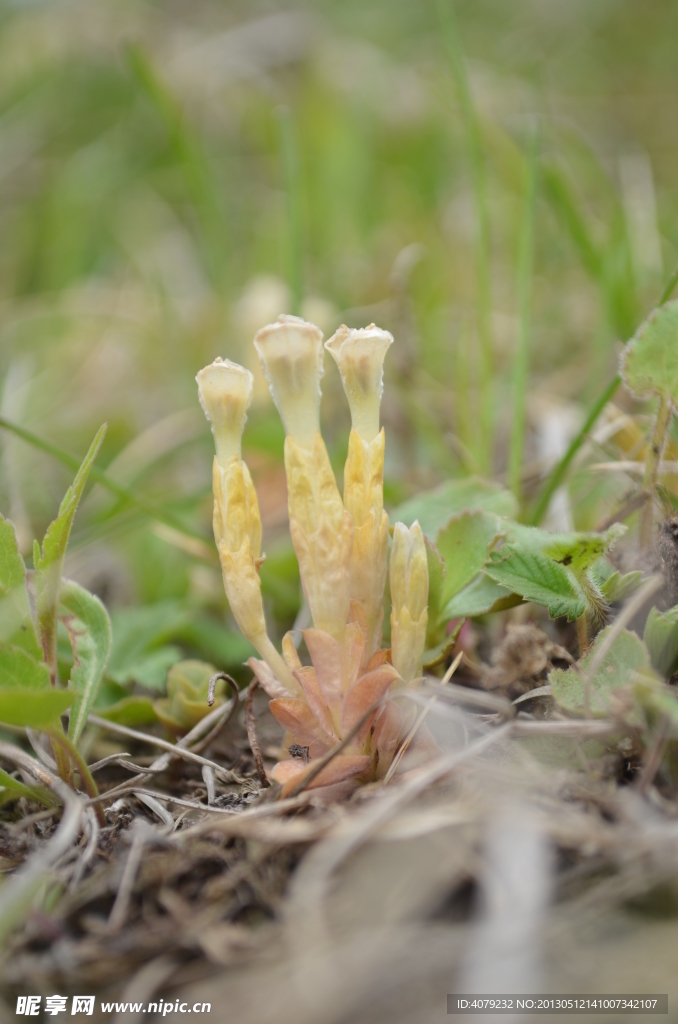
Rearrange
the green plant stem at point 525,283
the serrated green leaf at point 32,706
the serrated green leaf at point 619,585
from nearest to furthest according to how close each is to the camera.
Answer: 1. the serrated green leaf at point 32,706
2. the serrated green leaf at point 619,585
3. the green plant stem at point 525,283

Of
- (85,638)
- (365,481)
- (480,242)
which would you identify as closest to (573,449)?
(365,481)

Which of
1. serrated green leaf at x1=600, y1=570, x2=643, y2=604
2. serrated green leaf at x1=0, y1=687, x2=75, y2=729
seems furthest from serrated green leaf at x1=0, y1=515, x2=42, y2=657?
serrated green leaf at x1=600, y1=570, x2=643, y2=604

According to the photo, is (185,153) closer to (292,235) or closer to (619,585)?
(292,235)

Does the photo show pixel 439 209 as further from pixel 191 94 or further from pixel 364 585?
pixel 364 585

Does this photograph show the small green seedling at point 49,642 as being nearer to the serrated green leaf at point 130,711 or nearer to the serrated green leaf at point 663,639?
the serrated green leaf at point 130,711

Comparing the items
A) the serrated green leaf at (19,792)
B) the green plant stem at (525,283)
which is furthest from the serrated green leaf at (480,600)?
the serrated green leaf at (19,792)

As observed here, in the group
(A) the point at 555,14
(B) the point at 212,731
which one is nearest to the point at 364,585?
(B) the point at 212,731
